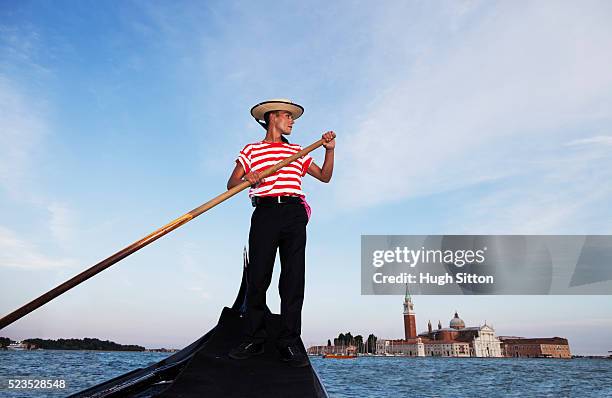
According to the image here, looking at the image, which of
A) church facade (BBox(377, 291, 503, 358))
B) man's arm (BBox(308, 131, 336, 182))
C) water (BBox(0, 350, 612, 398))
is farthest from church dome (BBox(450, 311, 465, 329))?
man's arm (BBox(308, 131, 336, 182))

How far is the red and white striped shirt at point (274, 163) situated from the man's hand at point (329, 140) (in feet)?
0.33

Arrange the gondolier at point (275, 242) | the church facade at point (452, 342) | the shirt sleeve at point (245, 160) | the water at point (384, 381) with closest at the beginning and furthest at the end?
the gondolier at point (275, 242)
the shirt sleeve at point (245, 160)
the water at point (384, 381)
the church facade at point (452, 342)

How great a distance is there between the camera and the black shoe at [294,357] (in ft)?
6.46

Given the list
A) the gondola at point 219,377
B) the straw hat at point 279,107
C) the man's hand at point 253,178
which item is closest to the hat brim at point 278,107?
the straw hat at point 279,107

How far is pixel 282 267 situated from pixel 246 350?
37 cm

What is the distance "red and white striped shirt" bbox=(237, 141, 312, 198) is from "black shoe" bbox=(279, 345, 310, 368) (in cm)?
65

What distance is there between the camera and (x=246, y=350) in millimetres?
2059

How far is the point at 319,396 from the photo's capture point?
1.59 m

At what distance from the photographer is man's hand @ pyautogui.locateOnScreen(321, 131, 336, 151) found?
2271 millimetres

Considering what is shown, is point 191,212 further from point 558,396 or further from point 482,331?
point 482,331

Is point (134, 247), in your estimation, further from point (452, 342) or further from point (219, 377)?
point (452, 342)

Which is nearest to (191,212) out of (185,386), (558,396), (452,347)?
(185,386)

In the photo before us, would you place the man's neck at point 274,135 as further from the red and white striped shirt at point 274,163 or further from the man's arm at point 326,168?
the man's arm at point 326,168

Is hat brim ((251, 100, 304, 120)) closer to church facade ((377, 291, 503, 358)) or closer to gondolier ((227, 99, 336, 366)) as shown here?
gondolier ((227, 99, 336, 366))
